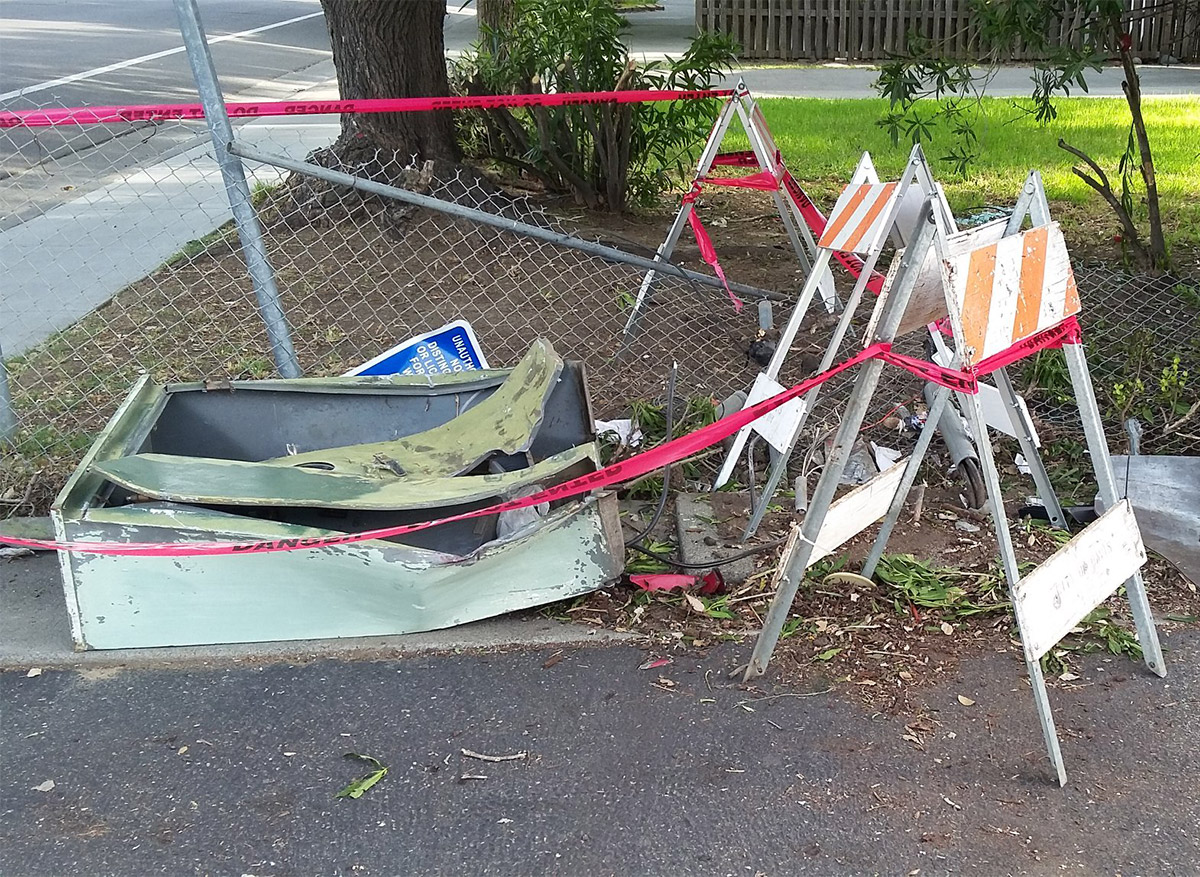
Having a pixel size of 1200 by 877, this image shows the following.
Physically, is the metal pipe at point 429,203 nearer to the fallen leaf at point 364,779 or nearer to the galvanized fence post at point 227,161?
the galvanized fence post at point 227,161

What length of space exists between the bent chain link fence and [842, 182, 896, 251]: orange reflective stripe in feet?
3.88

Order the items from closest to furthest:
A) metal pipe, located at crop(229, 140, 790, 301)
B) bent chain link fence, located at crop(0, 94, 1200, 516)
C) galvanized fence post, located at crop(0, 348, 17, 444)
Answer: metal pipe, located at crop(229, 140, 790, 301)
galvanized fence post, located at crop(0, 348, 17, 444)
bent chain link fence, located at crop(0, 94, 1200, 516)

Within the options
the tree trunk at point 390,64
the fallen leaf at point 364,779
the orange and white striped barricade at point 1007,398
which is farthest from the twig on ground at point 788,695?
the tree trunk at point 390,64

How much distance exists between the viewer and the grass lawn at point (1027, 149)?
7949 millimetres

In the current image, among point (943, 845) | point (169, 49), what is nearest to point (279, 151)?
point (943, 845)

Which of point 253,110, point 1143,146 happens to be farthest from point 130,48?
point 1143,146

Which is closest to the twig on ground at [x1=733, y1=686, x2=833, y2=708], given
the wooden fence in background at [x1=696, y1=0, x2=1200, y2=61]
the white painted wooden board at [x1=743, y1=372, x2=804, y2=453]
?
the white painted wooden board at [x1=743, y1=372, x2=804, y2=453]

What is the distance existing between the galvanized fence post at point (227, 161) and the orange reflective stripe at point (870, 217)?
2324 millimetres

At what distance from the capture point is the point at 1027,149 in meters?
9.66

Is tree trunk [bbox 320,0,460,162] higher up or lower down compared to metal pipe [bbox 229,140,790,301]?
higher up

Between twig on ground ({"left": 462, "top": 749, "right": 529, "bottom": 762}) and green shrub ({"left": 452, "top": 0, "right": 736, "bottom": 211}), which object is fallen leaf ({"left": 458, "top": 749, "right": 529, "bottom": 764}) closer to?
twig on ground ({"left": 462, "top": 749, "right": 529, "bottom": 762})

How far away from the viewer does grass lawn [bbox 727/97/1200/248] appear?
7949 millimetres

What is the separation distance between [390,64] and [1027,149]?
19.2ft

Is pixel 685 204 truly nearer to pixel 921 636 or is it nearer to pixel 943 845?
pixel 921 636
